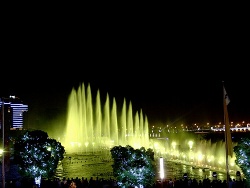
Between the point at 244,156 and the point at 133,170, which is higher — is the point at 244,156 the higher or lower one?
the higher one

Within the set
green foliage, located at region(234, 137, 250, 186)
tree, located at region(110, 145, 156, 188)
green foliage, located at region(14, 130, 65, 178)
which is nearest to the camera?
green foliage, located at region(234, 137, 250, 186)

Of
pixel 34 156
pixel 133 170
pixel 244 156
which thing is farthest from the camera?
pixel 34 156

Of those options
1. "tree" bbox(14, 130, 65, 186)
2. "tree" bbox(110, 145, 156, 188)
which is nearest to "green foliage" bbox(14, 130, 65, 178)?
"tree" bbox(14, 130, 65, 186)

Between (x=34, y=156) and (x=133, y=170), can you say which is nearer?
(x=133, y=170)

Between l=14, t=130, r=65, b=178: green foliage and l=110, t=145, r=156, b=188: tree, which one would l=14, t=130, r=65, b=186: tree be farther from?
l=110, t=145, r=156, b=188: tree

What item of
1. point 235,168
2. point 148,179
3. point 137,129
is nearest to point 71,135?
point 137,129

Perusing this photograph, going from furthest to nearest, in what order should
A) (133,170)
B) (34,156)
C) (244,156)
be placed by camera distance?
1. (34,156)
2. (133,170)
3. (244,156)

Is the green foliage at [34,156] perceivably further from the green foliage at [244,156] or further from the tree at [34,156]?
the green foliage at [244,156]

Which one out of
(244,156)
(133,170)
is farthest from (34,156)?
(244,156)

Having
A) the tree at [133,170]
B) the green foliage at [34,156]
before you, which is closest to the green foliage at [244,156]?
the tree at [133,170]

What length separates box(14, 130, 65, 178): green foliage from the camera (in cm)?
2117

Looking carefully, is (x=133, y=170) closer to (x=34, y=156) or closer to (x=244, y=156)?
(x=244, y=156)

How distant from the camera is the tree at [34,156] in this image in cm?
2117

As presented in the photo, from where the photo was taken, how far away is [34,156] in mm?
21234
